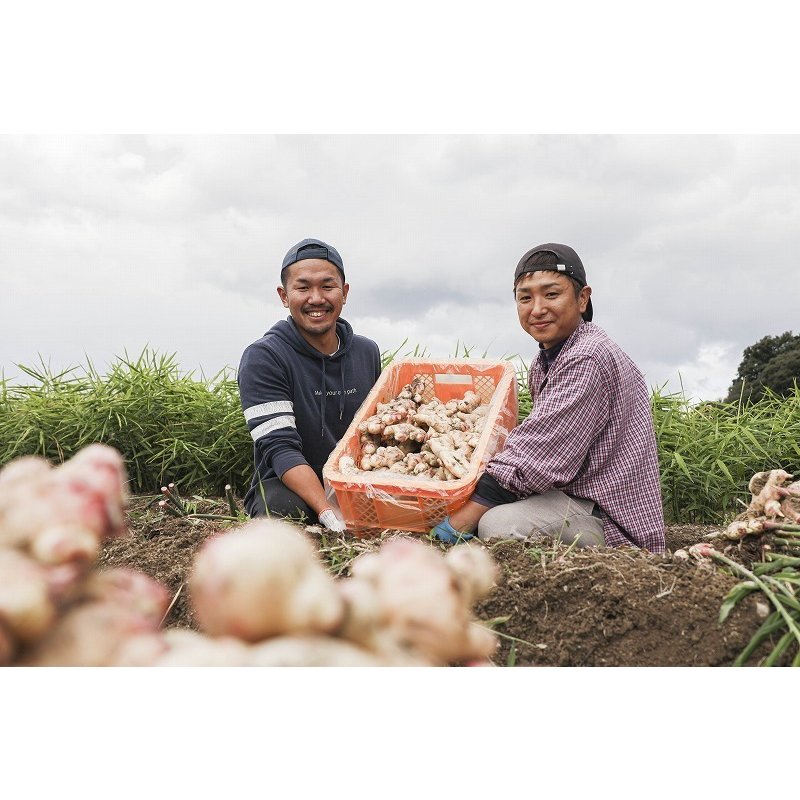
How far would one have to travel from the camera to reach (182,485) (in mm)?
4324

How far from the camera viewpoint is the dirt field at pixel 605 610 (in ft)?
5.27

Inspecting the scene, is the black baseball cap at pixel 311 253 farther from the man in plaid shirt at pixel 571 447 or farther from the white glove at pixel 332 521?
the white glove at pixel 332 521

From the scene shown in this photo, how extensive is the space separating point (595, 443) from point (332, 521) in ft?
3.46

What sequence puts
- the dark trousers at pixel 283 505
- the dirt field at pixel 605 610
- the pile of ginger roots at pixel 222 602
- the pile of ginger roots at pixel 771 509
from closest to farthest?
the pile of ginger roots at pixel 222 602
the dirt field at pixel 605 610
the pile of ginger roots at pixel 771 509
the dark trousers at pixel 283 505

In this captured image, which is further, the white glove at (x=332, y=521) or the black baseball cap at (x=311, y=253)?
the black baseball cap at (x=311, y=253)

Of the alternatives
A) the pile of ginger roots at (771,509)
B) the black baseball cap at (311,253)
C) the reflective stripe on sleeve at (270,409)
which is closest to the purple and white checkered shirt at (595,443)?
the pile of ginger roots at (771,509)

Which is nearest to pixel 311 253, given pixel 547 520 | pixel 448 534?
pixel 448 534

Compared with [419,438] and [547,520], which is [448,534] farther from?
[419,438]

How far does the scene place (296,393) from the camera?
320 centimetres

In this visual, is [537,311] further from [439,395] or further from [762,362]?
[762,362]

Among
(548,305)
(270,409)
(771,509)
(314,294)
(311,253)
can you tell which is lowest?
(771,509)

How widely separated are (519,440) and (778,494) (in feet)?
2.90

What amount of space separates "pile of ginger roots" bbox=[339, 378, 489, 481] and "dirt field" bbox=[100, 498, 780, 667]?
0.58 m

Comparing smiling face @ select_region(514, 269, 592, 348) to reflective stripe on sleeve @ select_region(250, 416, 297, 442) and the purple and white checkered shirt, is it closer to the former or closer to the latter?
the purple and white checkered shirt
